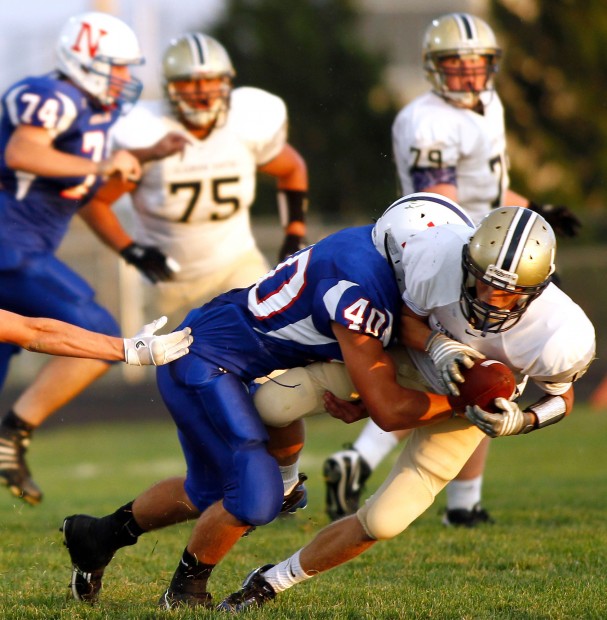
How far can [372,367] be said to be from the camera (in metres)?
3.51

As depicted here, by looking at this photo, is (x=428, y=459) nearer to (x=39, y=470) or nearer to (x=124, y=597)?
(x=124, y=597)

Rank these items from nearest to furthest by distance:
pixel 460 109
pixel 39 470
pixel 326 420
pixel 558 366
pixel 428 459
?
pixel 558 366 < pixel 428 459 < pixel 460 109 < pixel 39 470 < pixel 326 420

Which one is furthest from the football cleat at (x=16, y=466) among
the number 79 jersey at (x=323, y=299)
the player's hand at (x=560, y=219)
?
the player's hand at (x=560, y=219)

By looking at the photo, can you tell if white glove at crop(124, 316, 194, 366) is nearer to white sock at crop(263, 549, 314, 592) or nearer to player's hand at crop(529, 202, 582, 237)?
white sock at crop(263, 549, 314, 592)

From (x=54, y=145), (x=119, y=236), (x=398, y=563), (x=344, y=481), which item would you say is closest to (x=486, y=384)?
(x=398, y=563)

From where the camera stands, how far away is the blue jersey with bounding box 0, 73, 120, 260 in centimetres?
558

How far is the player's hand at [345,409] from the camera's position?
147 inches

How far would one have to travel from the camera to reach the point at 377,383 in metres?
3.50

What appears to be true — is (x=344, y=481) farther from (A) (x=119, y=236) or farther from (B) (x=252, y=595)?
(B) (x=252, y=595)

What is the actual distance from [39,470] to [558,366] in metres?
6.58

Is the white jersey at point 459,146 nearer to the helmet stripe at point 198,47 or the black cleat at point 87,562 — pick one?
the helmet stripe at point 198,47

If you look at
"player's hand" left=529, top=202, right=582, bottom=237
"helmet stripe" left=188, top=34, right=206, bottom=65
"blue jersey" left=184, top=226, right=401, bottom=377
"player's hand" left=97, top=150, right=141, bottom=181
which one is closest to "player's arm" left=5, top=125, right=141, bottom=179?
"player's hand" left=97, top=150, right=141, bottom=181

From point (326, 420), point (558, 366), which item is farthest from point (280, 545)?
point (326, 420)

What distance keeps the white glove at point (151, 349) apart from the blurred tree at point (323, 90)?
14.6 metres
